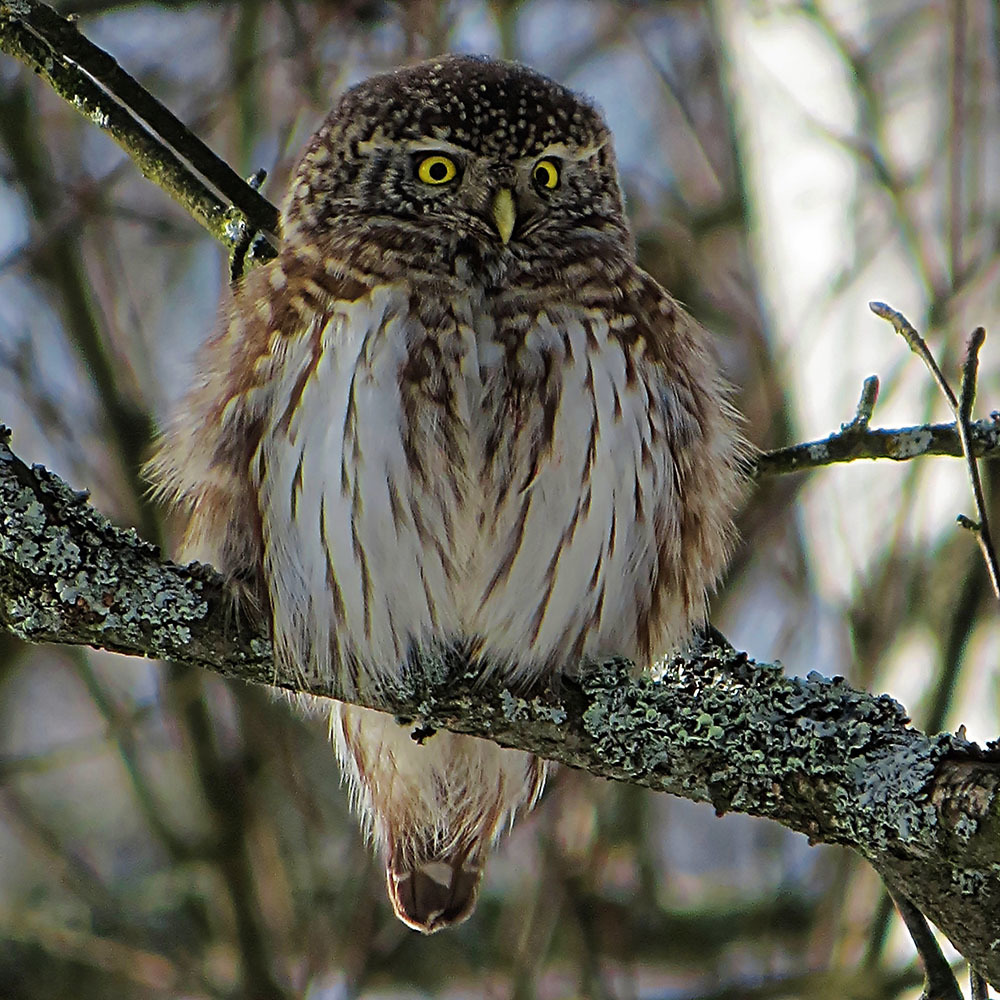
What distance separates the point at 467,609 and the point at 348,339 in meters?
0.66

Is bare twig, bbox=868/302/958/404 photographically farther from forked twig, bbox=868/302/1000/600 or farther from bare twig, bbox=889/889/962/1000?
bare twig, bbox=889/889/962/1000

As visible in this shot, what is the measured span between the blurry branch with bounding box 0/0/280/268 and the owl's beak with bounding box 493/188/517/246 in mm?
609

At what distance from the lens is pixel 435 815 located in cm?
391

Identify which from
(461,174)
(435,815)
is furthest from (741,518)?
(461,174)

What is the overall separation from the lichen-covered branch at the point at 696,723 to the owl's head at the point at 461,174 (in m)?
1.00

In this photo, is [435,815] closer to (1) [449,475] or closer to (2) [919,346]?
(1) [449,475]

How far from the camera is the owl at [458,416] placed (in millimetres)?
3047

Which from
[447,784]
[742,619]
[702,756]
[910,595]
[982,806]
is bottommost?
[982,806]

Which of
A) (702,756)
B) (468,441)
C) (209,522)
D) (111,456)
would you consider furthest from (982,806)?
(111,456)

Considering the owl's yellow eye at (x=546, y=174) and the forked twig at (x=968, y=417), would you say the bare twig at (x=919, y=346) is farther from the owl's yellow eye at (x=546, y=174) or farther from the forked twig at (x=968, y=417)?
the owl's yellow eye at (x=546, y=174)

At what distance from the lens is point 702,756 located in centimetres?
258

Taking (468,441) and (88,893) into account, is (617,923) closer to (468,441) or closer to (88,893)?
(88,893)

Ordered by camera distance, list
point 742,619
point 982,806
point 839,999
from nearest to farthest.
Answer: point 982,806 → point 839,999 → point 742,619

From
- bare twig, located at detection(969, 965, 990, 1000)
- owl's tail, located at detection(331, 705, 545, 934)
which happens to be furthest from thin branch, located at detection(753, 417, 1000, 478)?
owl's tail, located at detection(331, 705, 545, 934)
